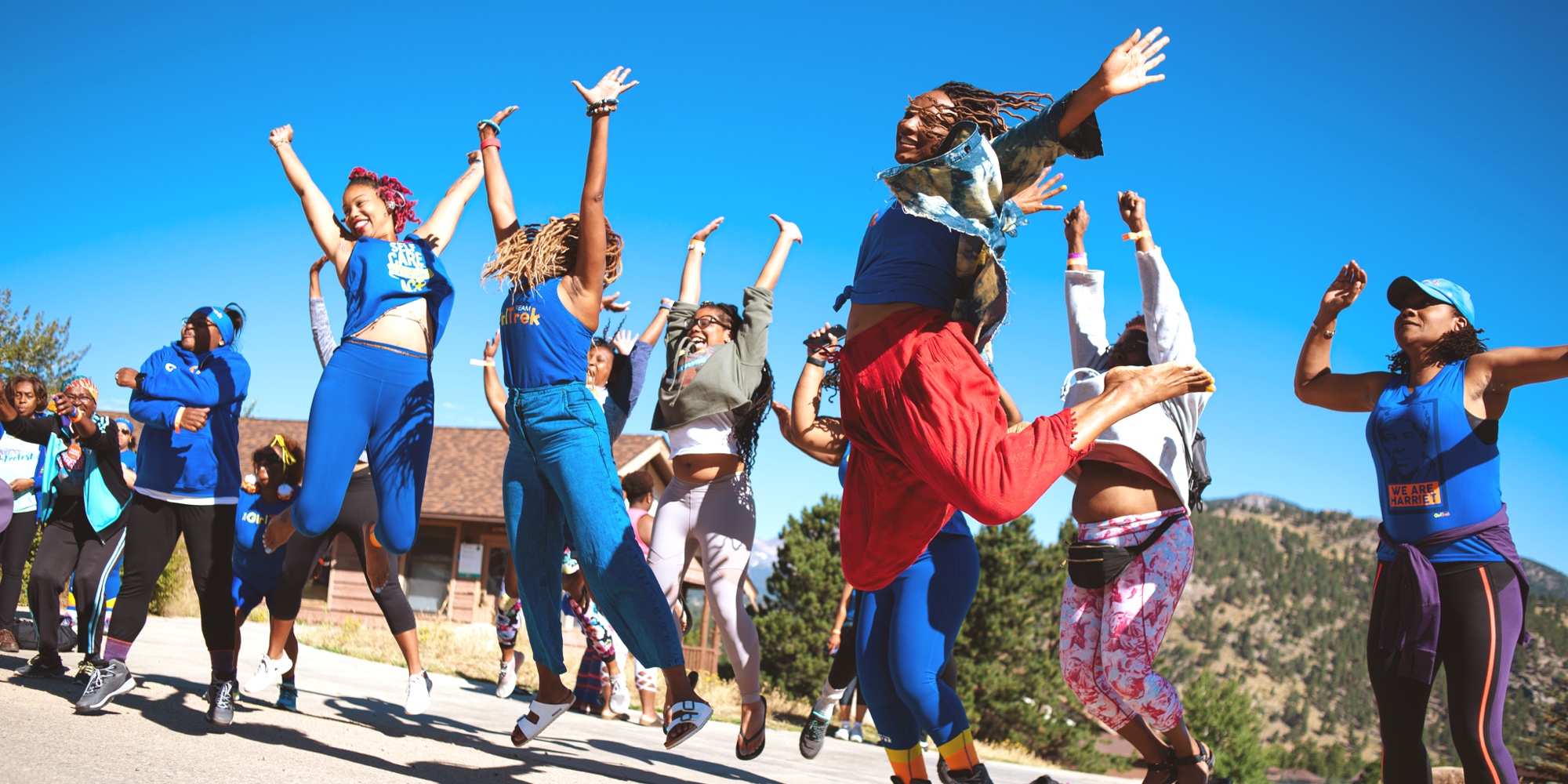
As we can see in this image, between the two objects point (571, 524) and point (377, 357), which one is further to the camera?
point (377, 357)

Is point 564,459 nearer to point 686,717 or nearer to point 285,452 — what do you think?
point 686,717

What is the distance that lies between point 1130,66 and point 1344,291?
2028 millimetres

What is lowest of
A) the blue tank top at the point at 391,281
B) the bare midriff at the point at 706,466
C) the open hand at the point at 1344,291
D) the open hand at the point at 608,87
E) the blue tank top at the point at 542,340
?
the bare midriff at the point at 706,466

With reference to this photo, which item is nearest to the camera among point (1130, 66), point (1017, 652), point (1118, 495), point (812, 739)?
point (1130, 66)

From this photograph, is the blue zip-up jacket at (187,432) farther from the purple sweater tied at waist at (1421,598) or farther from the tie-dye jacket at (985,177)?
the purple sweater tied at waist at (1421,598)

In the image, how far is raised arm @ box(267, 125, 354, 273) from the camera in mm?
3944

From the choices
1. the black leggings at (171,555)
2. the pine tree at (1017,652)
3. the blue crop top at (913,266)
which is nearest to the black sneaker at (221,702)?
the black leggings at (171,555)

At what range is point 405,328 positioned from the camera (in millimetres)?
3795

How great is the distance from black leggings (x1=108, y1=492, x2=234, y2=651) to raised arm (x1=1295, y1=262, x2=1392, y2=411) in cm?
453

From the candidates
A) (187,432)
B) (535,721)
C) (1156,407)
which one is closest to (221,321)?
(187,432)

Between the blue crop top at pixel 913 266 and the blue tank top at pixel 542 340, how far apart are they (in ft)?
3.95

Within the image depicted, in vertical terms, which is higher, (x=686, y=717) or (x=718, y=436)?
(x=718, y=436)

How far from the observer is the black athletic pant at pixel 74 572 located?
4.86 metres

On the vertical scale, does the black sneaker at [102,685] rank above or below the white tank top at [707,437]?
below
